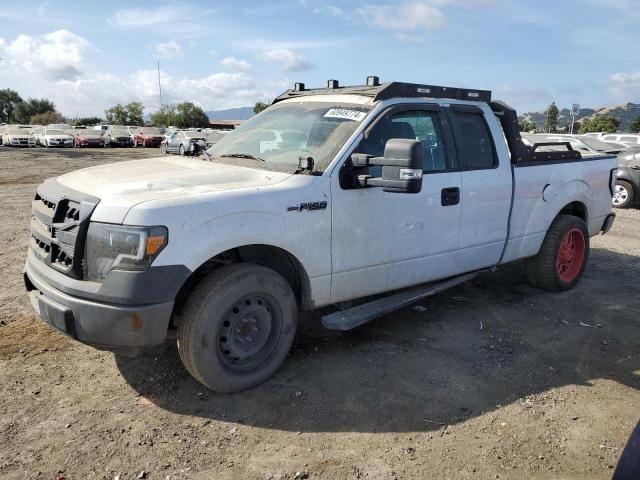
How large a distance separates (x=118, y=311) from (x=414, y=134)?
8.52 ft

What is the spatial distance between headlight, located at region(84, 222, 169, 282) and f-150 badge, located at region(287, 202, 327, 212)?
86 cm

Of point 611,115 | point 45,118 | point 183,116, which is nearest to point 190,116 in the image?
point 183,116

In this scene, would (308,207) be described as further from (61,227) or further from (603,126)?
(603,126)

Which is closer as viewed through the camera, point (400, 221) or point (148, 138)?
point (400, 221)

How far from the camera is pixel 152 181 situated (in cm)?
336

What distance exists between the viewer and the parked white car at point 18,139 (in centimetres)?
3462

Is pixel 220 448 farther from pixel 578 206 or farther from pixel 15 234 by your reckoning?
pixel 15 234

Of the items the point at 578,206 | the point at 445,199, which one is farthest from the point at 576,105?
the point at 445,199

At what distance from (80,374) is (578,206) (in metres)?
5.20

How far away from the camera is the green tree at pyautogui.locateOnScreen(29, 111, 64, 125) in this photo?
8416 centimetres

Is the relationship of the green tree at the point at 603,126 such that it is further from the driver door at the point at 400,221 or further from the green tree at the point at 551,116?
the driver door at the point at 400,221

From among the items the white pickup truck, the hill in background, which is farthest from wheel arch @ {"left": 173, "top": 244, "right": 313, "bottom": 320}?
the hill in background

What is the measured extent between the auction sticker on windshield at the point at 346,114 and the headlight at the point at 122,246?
5.65 feet

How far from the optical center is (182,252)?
3.00m
